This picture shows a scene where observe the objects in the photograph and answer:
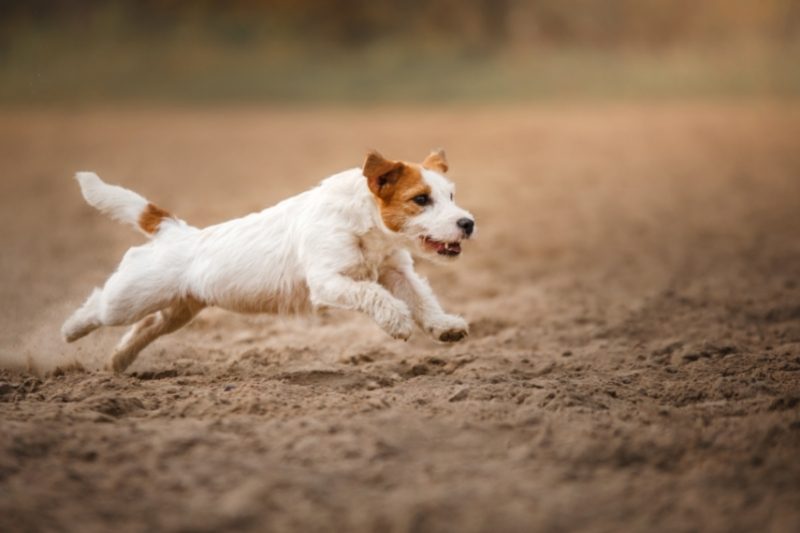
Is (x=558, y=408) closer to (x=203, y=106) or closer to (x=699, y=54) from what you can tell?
(x=203, y=106)

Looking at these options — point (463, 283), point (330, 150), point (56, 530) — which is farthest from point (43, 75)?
point (56, 530)

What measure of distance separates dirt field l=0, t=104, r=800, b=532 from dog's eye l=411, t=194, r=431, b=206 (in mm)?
1055

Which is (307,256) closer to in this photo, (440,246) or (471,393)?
(440,246)

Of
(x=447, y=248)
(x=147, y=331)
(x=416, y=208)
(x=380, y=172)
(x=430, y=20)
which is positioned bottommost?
(x=147, y=331)

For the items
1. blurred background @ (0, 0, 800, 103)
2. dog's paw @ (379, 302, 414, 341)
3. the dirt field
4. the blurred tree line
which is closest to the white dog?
dog's paw @ (379, 302, 414, 341)

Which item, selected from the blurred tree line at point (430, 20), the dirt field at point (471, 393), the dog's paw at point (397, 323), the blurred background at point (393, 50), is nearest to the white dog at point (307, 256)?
the dog's paw at point (397, 323)

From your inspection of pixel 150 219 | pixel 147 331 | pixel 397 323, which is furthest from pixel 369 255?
pixel 147 331

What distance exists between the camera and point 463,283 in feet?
28.8

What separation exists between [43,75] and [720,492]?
30.3 metres

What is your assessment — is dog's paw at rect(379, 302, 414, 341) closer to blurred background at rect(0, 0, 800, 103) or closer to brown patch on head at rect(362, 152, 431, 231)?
brown patch on head at rect(362, 152, 431, 231)

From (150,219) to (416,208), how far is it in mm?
1790

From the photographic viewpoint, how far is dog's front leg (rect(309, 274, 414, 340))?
4.93 m

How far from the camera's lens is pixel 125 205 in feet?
19.0

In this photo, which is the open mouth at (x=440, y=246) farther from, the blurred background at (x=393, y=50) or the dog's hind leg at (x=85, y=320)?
the blurred background at (x=393, y=50)
